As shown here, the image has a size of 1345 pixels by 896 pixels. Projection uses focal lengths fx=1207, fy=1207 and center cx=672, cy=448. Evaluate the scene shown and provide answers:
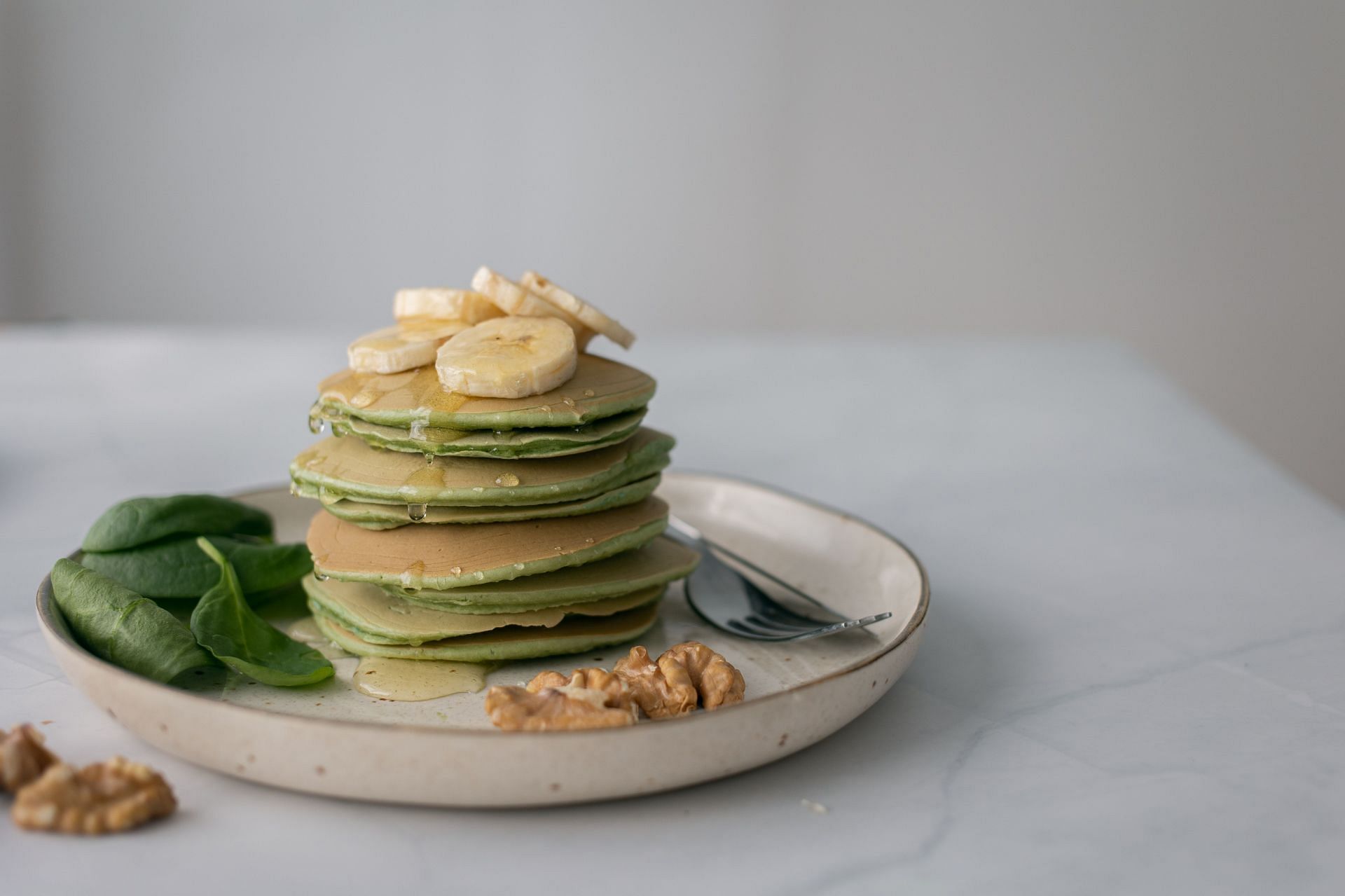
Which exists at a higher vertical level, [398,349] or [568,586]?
[398,349]

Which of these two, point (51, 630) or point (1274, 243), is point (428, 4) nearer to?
point (1274, 243)

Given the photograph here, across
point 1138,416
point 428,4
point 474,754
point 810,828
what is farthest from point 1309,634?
point 428,4

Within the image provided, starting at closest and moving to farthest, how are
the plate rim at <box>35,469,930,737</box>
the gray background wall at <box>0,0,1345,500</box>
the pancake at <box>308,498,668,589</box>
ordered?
1. the plate rim at <box>35,469,930,737</box>
2. the pancake at <box>308,498,668,589</box>
3. the gray background wall at <box>0,0,1345,500</box>

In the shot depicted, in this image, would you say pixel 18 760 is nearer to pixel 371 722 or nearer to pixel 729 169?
pixel 371 722

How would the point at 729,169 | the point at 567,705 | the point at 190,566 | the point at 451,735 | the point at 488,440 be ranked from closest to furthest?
1. the point at 451,735
2. the point at 567,705
3. the point at 488,440
4. the point at 190,566
5. the point at 729,169

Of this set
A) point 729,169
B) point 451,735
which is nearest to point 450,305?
point 451,735

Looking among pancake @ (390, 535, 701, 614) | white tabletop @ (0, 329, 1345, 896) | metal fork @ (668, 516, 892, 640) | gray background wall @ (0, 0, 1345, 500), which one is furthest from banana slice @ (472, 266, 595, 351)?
gray background wall @ (0, 0, 1345, 500)

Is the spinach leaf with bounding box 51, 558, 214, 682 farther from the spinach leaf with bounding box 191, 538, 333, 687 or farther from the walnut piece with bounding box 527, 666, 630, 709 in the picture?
the walnut piece with bounding box 527, 666, 630, 709
